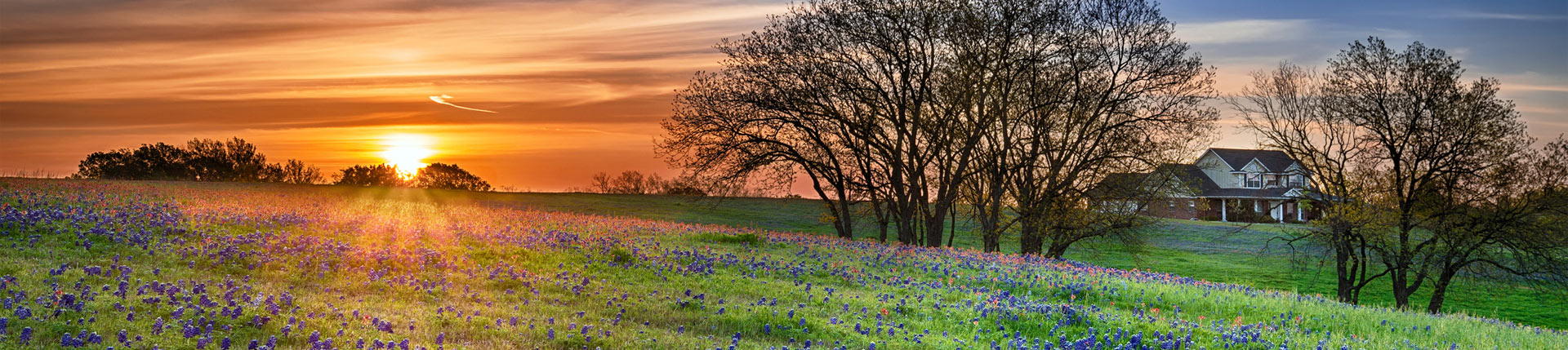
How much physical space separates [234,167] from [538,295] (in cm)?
7354

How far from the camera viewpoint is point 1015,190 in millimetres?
35344

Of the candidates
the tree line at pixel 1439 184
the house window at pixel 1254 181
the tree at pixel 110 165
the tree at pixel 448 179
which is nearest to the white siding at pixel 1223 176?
the house window at pixel 1254 181

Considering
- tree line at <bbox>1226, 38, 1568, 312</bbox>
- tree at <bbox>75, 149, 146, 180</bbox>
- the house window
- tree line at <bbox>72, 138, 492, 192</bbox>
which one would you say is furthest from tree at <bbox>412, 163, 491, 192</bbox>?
the house window

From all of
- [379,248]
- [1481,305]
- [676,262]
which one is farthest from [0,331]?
[1481,305]

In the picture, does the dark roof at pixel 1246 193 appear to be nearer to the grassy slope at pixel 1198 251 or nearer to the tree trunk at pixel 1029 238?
the grassy slope at pixel 1198 251

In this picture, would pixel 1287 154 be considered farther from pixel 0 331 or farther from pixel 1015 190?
pixel 0 331

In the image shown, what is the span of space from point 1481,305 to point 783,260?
41.1 meters

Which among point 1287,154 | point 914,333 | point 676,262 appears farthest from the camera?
point 1287,154

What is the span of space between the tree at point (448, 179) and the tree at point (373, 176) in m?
1.78

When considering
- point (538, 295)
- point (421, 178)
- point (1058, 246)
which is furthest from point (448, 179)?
point (538, 295)

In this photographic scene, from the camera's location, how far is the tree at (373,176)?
204ft

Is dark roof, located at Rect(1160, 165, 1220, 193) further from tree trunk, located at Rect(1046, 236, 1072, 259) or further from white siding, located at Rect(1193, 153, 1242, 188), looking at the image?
white siding, located at Rect(1193, 153, 1242, 188)

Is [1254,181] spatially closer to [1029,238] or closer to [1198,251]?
[1198,251]

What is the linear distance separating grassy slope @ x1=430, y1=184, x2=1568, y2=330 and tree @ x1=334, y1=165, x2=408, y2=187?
8.76 metres
